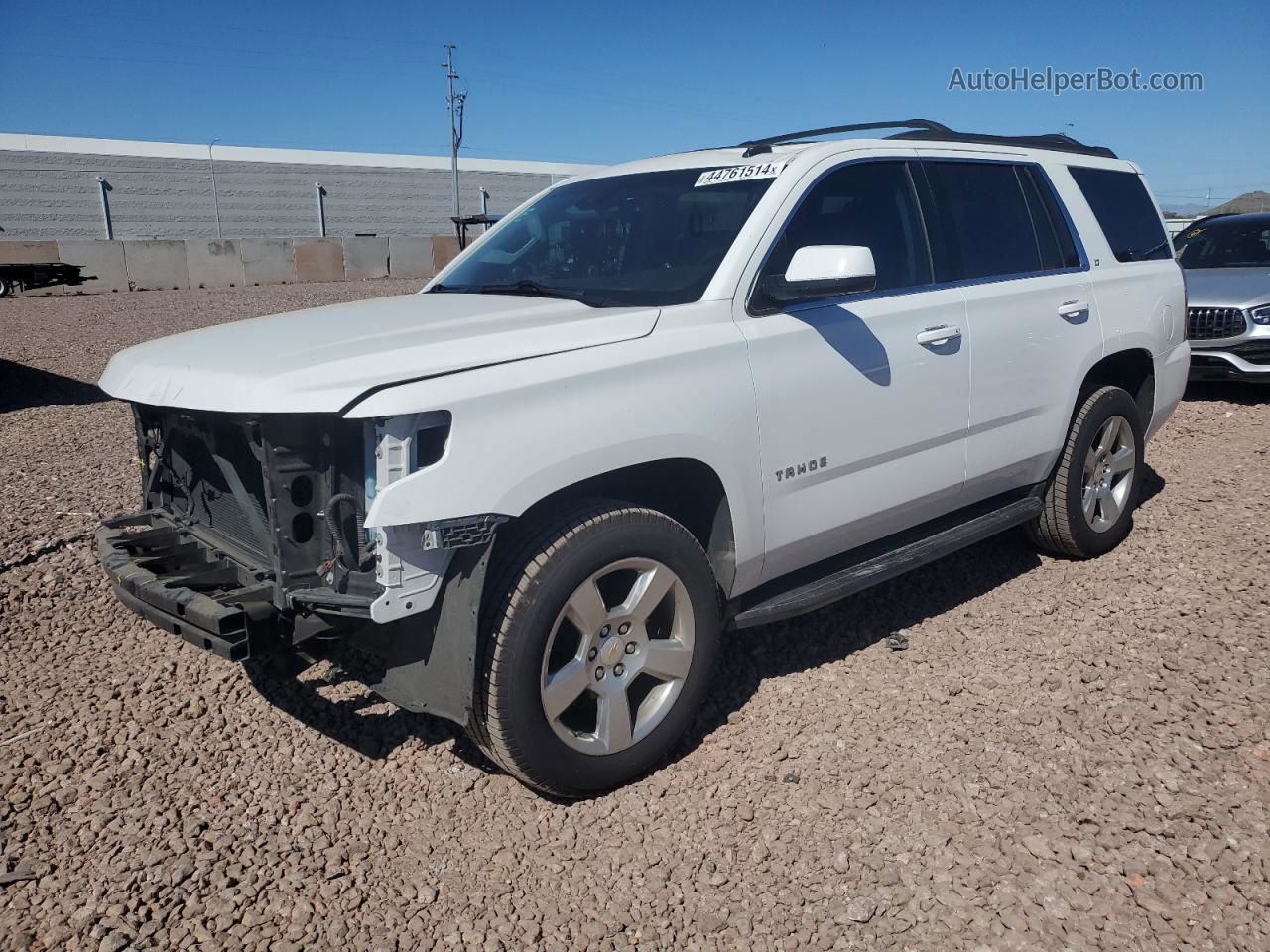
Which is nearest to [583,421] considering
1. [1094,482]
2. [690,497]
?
[690,497]

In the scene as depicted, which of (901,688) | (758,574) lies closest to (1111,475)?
(901,688)

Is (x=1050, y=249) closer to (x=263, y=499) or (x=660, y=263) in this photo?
(x=660, y=263)

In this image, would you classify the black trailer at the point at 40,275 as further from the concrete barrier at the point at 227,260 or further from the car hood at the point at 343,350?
the car hood at the point at 343,350

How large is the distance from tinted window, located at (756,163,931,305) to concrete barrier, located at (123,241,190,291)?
1073 inches

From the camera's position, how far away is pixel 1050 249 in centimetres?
459

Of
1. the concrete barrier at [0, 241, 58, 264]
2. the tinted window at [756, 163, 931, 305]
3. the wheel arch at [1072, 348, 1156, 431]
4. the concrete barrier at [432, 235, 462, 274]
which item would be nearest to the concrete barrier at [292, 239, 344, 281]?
the concrete barrier at [432, 235, 462, 274]

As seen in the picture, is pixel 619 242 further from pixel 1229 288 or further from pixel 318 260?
pixel 318 260

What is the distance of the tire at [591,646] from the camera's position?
109 inches

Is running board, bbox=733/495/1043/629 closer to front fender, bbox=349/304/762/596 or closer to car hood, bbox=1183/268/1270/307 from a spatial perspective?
front fender, bbox=349/304/762/596

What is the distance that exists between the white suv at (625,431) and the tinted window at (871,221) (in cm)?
1

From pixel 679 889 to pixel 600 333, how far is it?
63.9 inches

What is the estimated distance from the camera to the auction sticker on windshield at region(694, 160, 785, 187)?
142 inches

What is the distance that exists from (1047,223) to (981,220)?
547 millimetres

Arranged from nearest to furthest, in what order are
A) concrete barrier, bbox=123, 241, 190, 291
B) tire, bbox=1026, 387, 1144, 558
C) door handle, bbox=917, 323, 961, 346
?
door handle, bbox=917, 323, 961, 346, tire, bbox=1026, 387, 1144, 558, concrete barrier, bbox=123, 241, 190, 291
